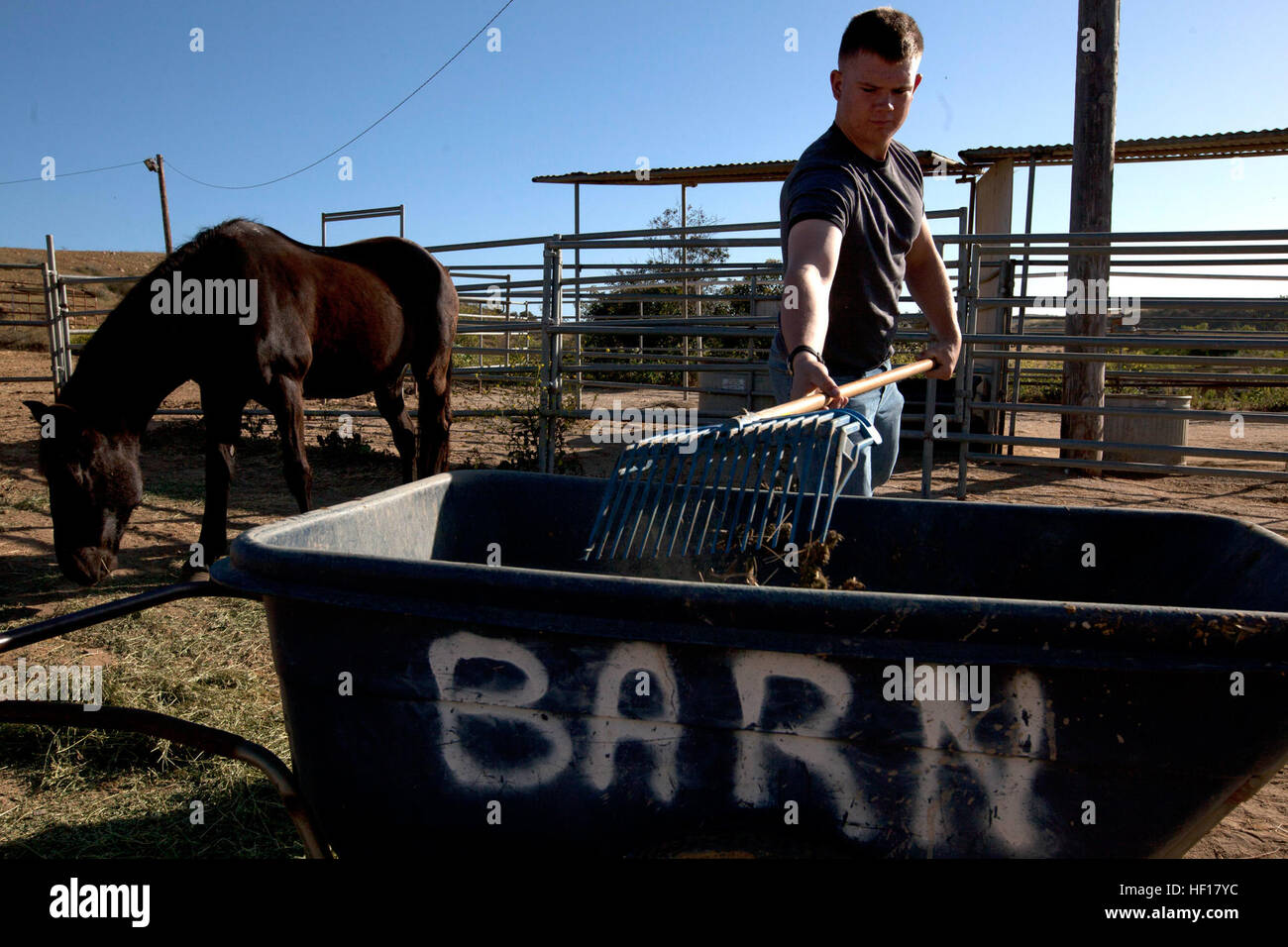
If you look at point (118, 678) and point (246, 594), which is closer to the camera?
point (246, 594)

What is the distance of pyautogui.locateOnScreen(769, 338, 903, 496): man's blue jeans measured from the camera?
207 cm

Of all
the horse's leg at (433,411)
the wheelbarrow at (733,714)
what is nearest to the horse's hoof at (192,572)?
the horse's leg at (433,411)

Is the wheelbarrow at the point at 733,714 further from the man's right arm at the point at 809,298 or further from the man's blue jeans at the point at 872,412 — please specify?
the man's blue jeans at the point at 872,412

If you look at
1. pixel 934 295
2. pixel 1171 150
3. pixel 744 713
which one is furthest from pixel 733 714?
pixel 1171 150

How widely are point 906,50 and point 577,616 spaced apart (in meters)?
1.50

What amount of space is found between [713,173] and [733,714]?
11.5 metres

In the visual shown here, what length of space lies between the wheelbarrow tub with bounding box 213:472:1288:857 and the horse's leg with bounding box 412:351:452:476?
14.9 feet

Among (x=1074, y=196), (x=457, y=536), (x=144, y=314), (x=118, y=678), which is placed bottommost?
(x=118, y=678)

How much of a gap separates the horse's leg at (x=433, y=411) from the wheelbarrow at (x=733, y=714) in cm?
450

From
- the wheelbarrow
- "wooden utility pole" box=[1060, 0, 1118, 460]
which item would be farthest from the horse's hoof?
"wooden utility pole" box=[1060, 0, 1118, 460]

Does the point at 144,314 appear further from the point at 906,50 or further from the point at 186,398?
the point at 186,398

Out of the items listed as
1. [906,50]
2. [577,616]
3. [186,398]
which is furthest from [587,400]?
[577,616]

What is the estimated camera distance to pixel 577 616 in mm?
1152
